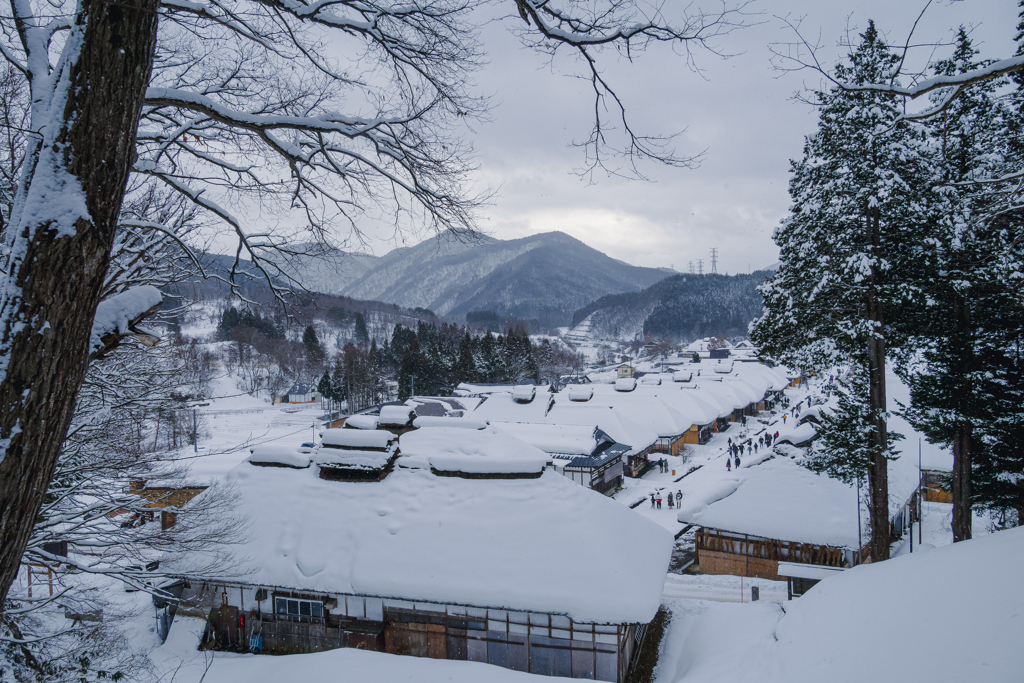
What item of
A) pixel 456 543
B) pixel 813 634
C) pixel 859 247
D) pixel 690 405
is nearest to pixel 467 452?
pixel 456 543

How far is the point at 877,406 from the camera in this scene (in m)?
11.8

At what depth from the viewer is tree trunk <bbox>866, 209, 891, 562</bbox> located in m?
11.6

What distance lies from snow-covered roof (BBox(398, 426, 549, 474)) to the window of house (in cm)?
365

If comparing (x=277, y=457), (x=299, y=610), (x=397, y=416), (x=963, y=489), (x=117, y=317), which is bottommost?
(x=299, y=610)

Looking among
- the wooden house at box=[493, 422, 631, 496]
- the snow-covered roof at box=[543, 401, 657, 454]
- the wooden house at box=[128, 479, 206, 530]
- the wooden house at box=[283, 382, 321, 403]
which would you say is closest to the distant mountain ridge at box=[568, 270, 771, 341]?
the wooden house at box=[283, 382, 321, 403]

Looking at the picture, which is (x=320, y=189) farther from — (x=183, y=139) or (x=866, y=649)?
(x=866, y=649)

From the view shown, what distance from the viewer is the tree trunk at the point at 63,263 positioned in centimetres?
242

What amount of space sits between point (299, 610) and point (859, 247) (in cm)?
1489

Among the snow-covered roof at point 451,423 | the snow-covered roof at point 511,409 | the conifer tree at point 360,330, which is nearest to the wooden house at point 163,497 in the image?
the snow-covered roof at point 451,423

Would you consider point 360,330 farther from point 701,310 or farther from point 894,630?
point 701,310

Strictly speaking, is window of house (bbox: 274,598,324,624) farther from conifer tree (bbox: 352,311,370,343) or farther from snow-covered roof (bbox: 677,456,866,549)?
conifer tree (bbox: 352,311,370,343)

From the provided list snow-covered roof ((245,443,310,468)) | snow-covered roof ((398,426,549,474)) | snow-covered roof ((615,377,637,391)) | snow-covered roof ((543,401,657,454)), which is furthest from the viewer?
snow-covered roof ((615,377,637,391))

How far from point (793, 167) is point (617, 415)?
19.8 meters

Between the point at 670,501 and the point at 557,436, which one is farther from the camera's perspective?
the point at 557,436
